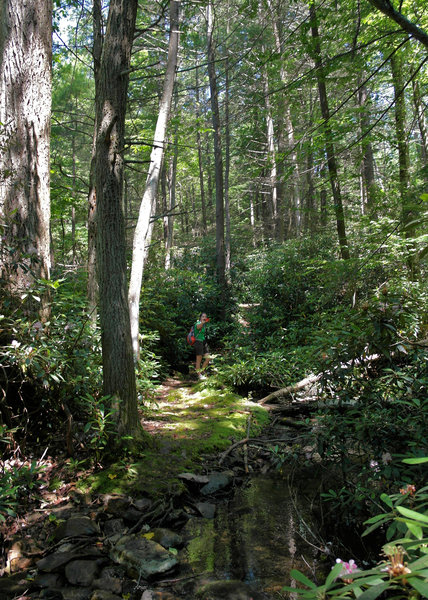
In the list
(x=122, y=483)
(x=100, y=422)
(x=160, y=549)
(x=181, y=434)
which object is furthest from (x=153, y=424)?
(x=160, y=549)

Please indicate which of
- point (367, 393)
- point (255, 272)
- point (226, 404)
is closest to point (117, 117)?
point (367, 393)

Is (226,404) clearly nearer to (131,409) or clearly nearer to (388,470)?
(131,409)

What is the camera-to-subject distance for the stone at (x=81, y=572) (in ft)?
9.20

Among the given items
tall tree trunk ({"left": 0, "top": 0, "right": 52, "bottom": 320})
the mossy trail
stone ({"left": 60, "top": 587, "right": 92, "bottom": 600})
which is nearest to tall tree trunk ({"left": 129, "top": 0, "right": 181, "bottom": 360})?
the mossy trail

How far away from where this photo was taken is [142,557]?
3.05m

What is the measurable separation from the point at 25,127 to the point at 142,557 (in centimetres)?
458

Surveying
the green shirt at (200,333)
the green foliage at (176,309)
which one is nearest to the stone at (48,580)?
the green foliage at (176,309)

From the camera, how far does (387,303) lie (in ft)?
11.2

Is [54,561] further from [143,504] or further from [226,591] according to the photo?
[226,591]

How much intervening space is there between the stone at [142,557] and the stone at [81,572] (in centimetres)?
20

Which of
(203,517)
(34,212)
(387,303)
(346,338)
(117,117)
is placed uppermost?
(117,117)

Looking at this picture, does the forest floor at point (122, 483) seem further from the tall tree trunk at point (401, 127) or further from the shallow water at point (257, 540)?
the tall tree trunk at point (401, 127)

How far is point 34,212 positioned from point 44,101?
1372 millimetres

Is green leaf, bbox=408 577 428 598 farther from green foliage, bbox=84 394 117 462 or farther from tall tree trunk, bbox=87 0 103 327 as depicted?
tall tree trunk, bbox=87 0 103 327
